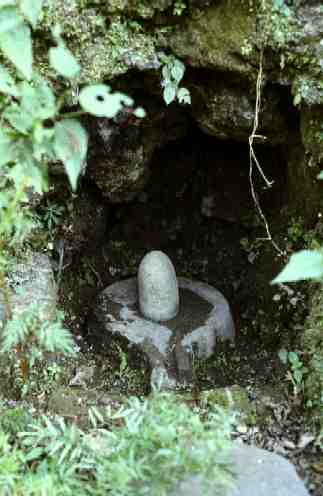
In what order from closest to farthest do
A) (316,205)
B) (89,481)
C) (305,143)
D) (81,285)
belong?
(89,481)
(305,143)
(316,205)
(81,285)

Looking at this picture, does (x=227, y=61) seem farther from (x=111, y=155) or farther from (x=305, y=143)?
Answer: (x=111, y=155)

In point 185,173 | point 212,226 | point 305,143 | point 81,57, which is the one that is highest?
point 81,57

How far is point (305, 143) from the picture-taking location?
3451mm

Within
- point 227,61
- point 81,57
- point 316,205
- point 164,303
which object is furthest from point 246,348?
point 81,57

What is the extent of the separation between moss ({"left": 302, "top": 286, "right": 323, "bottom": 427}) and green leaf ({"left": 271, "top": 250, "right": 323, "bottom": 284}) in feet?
3.72

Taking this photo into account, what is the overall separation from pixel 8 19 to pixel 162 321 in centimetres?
Result: 259

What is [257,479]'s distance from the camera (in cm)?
221

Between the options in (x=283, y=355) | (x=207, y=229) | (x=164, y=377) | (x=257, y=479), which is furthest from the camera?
(x=207, y=229)

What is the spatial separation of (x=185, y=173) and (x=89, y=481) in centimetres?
322

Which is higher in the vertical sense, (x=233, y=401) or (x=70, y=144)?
(x=70, y=144)

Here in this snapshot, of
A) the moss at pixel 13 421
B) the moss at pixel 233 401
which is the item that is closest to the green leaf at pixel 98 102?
the moss at pixel 13 421

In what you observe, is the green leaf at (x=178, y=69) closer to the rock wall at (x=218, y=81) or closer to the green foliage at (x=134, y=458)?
the rock wall at (x=218, y=81)

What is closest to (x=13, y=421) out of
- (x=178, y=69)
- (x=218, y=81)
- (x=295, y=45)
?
(x=178, y=69)

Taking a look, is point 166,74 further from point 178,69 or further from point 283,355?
point 283,355
